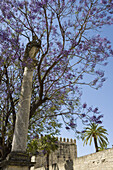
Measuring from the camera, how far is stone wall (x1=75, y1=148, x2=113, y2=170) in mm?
8797

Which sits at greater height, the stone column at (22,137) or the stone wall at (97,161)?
the stone column at (22,137)

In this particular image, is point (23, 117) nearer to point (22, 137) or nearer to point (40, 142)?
point (22, 137)

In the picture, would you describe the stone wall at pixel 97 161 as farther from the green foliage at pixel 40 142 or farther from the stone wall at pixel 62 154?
the stone wall at pixel 62 154

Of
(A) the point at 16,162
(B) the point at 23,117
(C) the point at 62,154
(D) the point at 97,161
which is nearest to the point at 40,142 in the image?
(D) the point at 97,161

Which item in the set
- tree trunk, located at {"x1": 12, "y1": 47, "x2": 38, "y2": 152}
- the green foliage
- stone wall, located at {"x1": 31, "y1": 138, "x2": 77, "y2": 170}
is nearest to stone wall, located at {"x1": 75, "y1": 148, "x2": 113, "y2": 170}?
the green foliage

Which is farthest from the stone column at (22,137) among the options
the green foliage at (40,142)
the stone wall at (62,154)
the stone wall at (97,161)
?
the stone wall at (62,154)

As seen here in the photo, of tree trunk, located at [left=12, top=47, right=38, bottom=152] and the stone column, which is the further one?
tree trunk, located at [left=12, top=47, right=38, bottom=152]

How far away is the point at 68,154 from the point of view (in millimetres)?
31359

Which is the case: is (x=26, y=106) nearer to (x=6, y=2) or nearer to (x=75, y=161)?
(x=6, y=2)

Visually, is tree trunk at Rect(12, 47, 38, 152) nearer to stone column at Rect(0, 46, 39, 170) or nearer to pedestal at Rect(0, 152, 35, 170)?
stone column at Rect(0, 46, 39, 170)

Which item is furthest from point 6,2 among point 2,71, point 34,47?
point 2,71

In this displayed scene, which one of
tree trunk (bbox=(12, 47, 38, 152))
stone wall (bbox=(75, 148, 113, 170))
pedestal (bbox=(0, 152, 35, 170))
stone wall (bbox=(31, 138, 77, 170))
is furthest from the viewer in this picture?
stone wall (bbox=(31, 138, 77, 170))

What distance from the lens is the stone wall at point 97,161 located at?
880cm

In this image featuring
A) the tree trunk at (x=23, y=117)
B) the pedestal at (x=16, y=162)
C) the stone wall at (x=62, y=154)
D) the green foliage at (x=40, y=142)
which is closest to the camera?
the pedestal at (x=16, y=162)
